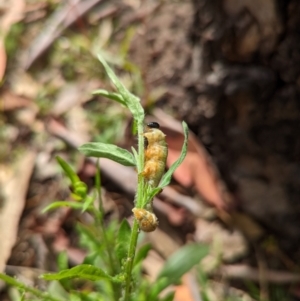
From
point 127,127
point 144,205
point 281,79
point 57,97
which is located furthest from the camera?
point 57,97

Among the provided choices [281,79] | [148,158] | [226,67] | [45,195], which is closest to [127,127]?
[45,195]

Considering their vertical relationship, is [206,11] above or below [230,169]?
above

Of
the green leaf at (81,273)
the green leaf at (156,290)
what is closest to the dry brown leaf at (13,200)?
the green leaf at (156,290)

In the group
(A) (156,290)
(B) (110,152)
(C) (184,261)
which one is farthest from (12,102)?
(B) (110,152)

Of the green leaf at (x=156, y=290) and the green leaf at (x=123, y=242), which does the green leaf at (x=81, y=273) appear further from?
the green leaf at (x=156, y=290)

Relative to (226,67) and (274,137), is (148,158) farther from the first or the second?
(274,137)

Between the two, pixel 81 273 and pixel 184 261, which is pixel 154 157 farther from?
pixel 184 261

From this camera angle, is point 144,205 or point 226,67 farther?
point 226,67

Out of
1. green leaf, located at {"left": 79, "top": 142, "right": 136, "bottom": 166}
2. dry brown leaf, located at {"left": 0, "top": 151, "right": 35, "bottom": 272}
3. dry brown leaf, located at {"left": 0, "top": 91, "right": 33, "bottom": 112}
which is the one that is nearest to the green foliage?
green leaf, located at {"left": 79, "top": 142, "right": 136, "bottom": 166}
